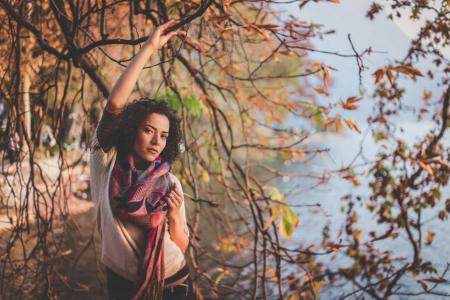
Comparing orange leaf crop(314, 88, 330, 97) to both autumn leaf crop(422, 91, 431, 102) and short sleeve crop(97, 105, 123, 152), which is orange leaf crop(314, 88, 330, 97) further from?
autumn leaf crop(422, 91, 431, 102)

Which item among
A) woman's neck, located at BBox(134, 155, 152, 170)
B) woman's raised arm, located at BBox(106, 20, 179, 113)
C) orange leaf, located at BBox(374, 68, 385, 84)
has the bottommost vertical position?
woman's neck, located at BBox(134, 155, 152, 170)

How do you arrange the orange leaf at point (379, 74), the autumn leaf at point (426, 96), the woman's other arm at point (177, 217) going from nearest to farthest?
1. the woman's other arm at point (177, 217)
2. the orange leaf at point (379, 74)
3. the autumn leaf at point (426, 96)

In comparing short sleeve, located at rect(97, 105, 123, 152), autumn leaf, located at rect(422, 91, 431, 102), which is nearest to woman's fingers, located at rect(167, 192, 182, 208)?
short sleeve, located at rect(97, 105, 123, 152)

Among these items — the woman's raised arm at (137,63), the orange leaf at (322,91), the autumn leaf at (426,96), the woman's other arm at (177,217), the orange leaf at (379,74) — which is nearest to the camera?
the woman's raised arm at (137,63)

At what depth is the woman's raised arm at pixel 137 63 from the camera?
4.28 ft

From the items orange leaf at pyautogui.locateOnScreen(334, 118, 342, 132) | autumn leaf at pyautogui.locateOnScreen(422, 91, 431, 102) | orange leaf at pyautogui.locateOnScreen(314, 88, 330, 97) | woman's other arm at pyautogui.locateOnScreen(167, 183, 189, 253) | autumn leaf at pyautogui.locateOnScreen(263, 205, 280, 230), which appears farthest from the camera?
autumn leaf at pyautogui.locateOnScreen(422, 91, 431, 102)

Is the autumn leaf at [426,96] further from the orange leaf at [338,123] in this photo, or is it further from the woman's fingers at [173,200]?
the woman's fingers at [173,200]

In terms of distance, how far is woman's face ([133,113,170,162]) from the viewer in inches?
56.2

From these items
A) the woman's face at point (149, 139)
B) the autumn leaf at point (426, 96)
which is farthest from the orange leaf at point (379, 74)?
→ the autumn leaf at point (426, 96)

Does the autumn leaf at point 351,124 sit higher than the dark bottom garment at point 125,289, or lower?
higher

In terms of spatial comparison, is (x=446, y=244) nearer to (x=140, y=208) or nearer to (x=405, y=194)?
(x=405, y=194)

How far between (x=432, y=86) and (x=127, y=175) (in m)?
2.60

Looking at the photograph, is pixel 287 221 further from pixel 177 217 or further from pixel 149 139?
pixel 149 139

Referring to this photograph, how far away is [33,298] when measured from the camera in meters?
3.80
